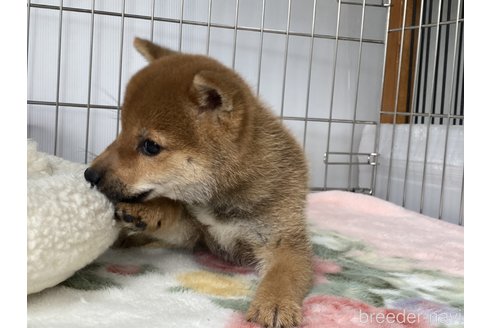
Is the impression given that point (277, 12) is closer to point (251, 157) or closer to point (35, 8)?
point (35, 8)

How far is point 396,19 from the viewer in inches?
122

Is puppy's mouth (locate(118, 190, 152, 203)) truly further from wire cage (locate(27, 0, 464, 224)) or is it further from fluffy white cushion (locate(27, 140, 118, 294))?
wire cage (locate(27, 0, 464, 224))

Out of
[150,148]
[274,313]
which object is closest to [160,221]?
[150,148]

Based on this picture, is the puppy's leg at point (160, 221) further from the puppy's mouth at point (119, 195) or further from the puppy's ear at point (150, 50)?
the puppy's ear at point (150, 50)

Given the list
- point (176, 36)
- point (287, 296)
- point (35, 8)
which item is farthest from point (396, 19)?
point (287, 296)

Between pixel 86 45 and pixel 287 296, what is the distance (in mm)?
1928

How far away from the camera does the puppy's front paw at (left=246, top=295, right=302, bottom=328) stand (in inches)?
45.9

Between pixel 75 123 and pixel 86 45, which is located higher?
pixel 86 45

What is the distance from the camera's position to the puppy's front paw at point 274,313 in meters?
1.16

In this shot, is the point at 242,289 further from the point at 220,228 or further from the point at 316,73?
the point at 316,73

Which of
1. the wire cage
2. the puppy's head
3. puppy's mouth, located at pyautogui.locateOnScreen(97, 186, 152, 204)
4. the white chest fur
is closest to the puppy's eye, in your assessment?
the puppy's head

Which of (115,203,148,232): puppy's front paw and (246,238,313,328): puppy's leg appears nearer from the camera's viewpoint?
(246,238,313,328): puppy's leg

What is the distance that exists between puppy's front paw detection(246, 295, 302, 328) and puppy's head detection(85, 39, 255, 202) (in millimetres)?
422

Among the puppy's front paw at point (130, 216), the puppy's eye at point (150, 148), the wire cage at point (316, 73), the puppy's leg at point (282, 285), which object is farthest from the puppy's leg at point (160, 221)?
the wire cage at point (316, 73)
